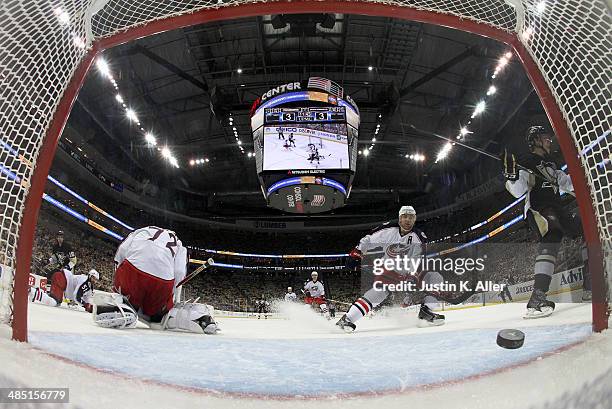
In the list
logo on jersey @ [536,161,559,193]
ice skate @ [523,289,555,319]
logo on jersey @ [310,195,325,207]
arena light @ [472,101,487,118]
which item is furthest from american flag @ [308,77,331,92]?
arena light @ [472,101,487,118]

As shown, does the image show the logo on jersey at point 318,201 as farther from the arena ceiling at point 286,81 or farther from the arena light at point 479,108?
the arena light at point 479,108

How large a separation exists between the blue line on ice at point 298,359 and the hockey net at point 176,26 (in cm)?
22

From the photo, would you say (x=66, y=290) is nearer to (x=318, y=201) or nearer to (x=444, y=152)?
(x=318, y=201)

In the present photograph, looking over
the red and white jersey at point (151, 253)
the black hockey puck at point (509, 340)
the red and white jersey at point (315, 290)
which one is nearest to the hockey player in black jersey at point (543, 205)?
the black hockey puck at point (509, 340)

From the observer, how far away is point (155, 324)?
2002 millimetres

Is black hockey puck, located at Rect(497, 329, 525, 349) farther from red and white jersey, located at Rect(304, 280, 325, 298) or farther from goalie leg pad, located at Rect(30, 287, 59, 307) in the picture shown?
red and white jersey, located at Rect(304, 280, 325, 298)

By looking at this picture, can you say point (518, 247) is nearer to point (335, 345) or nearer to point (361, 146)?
point (361, 146)

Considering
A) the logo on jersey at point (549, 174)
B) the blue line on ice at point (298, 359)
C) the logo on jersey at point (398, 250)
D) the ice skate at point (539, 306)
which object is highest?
the logo on jersey at point (549, 174)

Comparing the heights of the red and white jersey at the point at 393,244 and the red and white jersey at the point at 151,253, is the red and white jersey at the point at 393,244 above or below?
above

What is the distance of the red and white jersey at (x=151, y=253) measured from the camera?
6.34 ft

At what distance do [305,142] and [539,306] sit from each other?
2074mm

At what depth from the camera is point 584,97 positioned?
3.75ft

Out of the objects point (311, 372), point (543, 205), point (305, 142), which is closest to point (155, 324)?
point (311, 372)

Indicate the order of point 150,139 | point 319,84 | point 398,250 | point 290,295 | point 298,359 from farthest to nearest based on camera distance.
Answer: point 290,295 < point 150,139 < point 319,84 < point 398,250 < point 298,359
